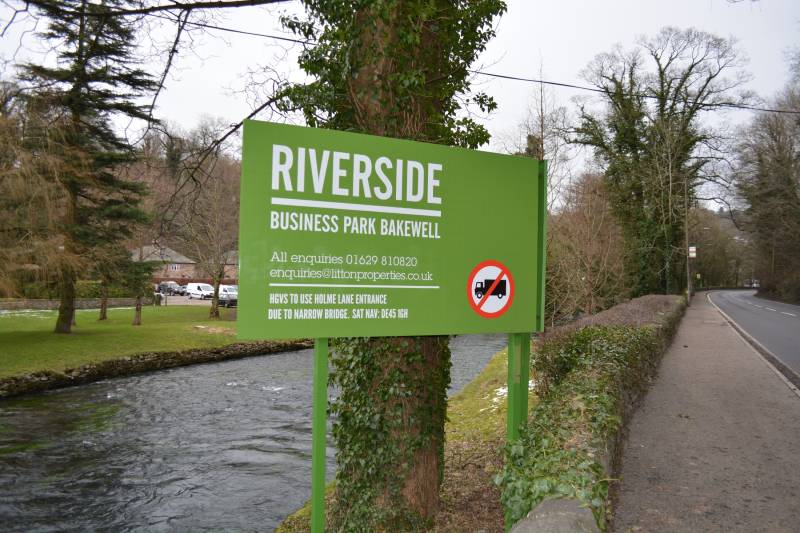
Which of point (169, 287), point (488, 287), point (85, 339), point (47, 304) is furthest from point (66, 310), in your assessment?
point (169, 287)

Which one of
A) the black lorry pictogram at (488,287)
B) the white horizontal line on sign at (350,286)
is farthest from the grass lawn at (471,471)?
the white horizontal line on sign at (350,286)

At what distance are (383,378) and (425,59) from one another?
2866 millimetres

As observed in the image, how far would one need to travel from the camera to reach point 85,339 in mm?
20453

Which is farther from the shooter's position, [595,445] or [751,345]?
[751,345]

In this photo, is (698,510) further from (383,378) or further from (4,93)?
(4,93)

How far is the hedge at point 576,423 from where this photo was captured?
3.46m

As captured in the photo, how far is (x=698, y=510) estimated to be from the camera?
15.5ft


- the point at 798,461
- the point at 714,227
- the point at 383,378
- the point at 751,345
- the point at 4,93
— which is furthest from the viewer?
the point at 714,227

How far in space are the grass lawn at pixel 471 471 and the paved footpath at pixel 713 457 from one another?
4.13 feet

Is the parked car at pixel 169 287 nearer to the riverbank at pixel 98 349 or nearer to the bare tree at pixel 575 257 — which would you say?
the riverbank at pixel 98 349

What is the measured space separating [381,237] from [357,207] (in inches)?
10.6

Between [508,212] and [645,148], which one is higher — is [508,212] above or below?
below

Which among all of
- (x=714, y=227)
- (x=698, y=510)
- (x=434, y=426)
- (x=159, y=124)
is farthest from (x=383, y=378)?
(x=714, y=227)

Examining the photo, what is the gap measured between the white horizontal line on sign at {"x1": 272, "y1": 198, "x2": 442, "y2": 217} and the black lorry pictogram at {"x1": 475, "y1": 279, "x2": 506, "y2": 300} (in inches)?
25.0
